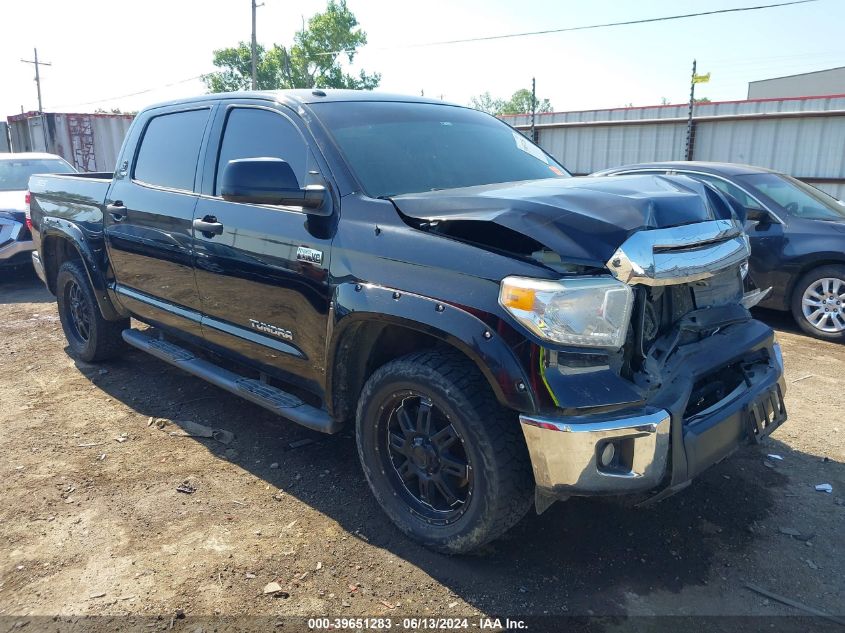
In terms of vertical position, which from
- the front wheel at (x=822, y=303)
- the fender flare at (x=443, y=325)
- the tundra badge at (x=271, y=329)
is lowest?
the front wheel at (x=822, y=303)

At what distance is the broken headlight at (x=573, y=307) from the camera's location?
2.28m

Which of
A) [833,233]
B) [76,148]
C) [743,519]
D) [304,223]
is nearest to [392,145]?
[304,223]

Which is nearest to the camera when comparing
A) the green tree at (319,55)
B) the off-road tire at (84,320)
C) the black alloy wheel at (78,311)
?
the off-road tire at (84,320)

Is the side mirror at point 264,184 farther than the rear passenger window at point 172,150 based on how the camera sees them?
No

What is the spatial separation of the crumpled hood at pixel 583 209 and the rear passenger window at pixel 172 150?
5.89 ft

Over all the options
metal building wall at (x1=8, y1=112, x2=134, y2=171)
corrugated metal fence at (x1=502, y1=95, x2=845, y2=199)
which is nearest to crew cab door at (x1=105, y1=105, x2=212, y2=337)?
corrugated metal fence at (x1=502, y1=95, x2=845, y2=199)

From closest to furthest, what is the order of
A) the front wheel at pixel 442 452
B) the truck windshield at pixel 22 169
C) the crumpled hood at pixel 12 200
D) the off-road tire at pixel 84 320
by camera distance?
the front wheel at pixel 442 452, the off-road tire at pixel 84 320, the crumpled hood at pixel 12 200, the truck windshield at pixel 22 169

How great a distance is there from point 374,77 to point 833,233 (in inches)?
1953

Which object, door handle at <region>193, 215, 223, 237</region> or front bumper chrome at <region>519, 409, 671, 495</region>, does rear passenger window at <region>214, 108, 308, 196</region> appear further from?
front bumper chrome at <region>519, 409, 671, 495</region>

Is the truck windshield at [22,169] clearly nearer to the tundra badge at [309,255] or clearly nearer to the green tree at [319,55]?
the tundra badge at [309,255]

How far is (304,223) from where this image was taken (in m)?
3.11

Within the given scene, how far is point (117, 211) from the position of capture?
14.8ft

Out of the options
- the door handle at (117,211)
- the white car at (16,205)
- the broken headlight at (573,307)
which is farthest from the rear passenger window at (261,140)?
the white car at (16,205)

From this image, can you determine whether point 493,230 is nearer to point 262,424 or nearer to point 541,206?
point 541,206
